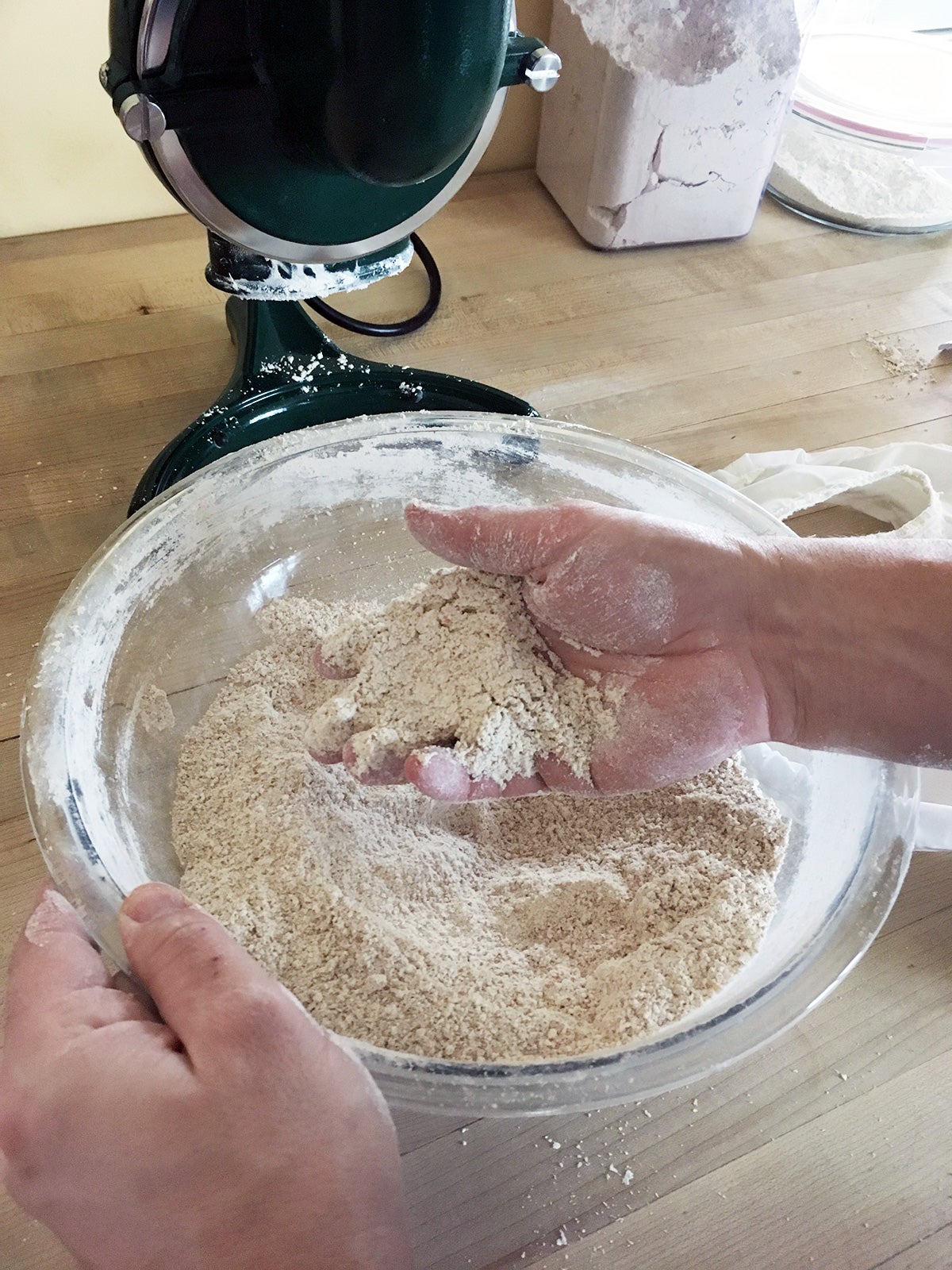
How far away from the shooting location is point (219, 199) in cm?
68

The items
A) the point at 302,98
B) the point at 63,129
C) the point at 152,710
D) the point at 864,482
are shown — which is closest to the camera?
the point at 302,98

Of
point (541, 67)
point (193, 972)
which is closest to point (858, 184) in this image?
point (541, 67)

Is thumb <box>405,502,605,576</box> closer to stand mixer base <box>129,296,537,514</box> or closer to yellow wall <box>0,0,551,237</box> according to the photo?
stand mixer base <box>129,296,537,514</box>

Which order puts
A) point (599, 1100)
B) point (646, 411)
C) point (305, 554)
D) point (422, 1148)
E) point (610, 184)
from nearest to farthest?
point (599, 1100), point (422, 1148), point (305, 554), point (646, 411), point (610, 184)

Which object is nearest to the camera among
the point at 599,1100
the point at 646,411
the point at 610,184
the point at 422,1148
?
the point at 599,1100

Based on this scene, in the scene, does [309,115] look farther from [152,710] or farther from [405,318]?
[405,318]

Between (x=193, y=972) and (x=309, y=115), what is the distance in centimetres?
50

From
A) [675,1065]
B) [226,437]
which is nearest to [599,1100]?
[675,1065]

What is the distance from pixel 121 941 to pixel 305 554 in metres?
0.41

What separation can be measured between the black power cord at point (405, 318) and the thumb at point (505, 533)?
0.55 m

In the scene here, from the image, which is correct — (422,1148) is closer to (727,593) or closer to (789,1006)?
(789,1006)

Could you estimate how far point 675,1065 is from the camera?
1.67 ft

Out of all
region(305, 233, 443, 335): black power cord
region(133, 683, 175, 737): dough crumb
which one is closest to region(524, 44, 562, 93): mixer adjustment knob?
region(305, 233, 443, 335): black power cord

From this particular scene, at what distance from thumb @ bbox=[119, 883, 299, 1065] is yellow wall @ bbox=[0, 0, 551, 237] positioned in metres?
0.99
